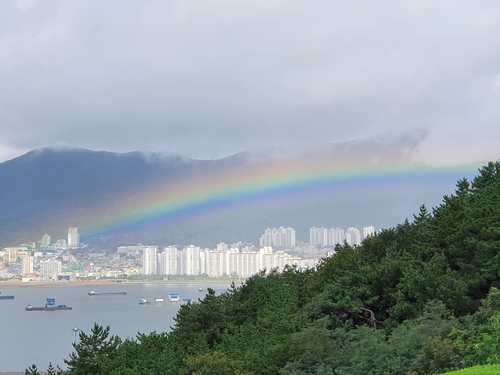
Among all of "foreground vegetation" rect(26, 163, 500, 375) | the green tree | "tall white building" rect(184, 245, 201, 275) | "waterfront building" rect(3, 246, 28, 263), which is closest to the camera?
"foreground vegetation" rect(26, 163, 500, 375)

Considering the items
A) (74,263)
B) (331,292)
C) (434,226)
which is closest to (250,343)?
(331,292)

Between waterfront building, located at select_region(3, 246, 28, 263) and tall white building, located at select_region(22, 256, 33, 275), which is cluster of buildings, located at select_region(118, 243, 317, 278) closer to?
tall white building, located at select_region(22, 256, 33, 275)

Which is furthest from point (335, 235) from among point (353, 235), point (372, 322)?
point (372, 322)

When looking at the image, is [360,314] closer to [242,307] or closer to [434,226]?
[434,226]

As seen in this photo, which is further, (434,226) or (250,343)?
(434,226)

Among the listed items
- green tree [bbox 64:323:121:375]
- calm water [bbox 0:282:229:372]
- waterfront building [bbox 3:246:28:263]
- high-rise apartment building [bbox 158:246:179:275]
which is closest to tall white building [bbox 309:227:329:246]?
high-rise apartment building [bbox 158:246:179:275]

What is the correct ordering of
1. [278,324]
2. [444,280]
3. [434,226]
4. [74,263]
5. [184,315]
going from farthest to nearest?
[74,263] < [184,315] < [434,226] < [278,324] < [444,280]
